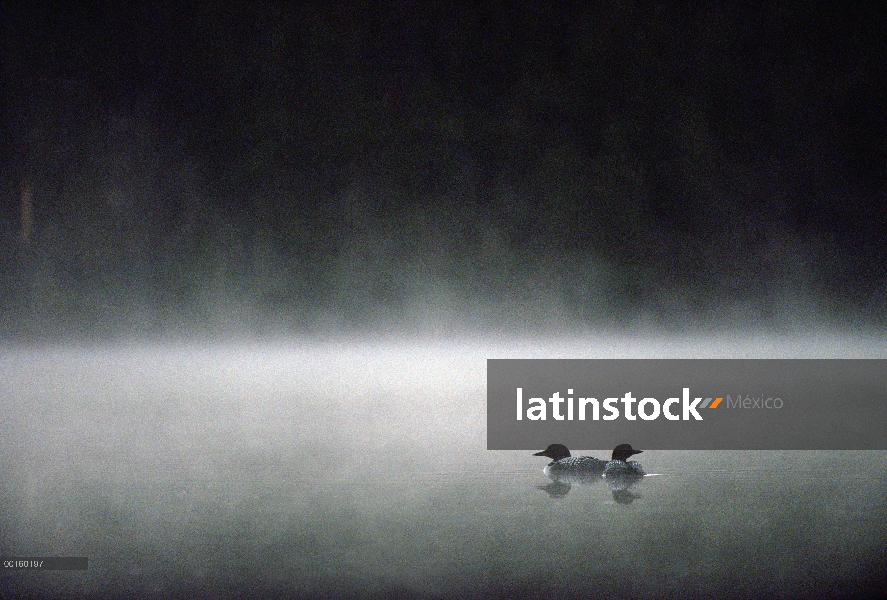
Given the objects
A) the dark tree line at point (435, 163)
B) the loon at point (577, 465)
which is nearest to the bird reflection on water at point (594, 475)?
the loon at point (577, 465)

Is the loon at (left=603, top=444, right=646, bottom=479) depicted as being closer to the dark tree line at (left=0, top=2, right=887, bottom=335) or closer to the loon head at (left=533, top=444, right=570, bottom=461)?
the loon head at (left=533, top=444, right=570, bottom=461)

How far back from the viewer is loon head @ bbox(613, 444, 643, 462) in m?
1.58

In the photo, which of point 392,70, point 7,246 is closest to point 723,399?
point 392,70

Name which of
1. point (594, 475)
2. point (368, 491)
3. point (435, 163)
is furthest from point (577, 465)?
point (435, 163)

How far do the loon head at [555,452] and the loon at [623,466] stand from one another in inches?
3.7

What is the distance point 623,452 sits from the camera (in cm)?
159

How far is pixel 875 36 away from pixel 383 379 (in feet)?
4.53

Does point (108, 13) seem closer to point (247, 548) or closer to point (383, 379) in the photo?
point (383, 379)

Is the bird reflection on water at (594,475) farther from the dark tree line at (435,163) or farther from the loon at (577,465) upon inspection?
the dark tree line at (435,163)

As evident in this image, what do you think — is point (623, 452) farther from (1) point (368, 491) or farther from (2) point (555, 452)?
(1) point (368, 491)

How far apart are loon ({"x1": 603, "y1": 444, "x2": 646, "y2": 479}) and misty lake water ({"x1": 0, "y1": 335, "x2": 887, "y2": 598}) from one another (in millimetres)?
32

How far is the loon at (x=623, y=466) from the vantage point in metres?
1.52

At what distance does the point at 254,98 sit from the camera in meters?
1.64

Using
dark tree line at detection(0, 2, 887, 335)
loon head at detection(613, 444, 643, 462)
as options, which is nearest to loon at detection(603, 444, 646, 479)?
loon head at detection(613, 444, 643, 462)
